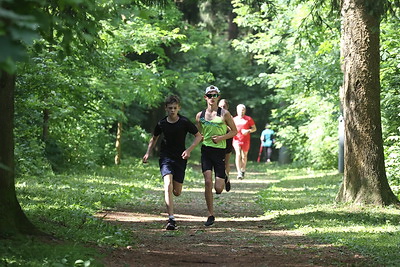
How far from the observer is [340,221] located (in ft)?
36.3

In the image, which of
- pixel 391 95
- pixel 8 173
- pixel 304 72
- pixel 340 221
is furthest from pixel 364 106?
pixel 304 72

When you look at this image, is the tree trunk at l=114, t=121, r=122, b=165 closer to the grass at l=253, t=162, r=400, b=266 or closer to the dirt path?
the grass at l=253, t=162, r=400, b=266

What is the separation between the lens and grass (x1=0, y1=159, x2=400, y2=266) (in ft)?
22.9

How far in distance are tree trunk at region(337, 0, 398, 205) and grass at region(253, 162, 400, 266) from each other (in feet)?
1.32

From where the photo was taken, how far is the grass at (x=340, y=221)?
8.49 m

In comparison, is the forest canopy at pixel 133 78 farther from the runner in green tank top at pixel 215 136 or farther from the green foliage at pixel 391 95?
the runner in green tank top at pixel 215 136

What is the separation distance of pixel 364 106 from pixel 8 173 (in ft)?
22.4

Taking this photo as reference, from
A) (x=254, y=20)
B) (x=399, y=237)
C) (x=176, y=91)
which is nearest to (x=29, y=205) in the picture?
(x=399, y=237)

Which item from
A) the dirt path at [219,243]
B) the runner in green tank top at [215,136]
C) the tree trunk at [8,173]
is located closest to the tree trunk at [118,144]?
the dirt path at [219,243]

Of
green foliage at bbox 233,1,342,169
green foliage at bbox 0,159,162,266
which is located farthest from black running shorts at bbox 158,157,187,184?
green foliage at bbox 233,1,342,169

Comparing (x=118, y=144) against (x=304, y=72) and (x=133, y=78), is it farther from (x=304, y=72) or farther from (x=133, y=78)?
(x=304, y=72)

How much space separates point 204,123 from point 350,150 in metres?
2.85

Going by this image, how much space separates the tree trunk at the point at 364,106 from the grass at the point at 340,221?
404 mm

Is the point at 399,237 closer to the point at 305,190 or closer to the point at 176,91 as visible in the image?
the point at 305,190
